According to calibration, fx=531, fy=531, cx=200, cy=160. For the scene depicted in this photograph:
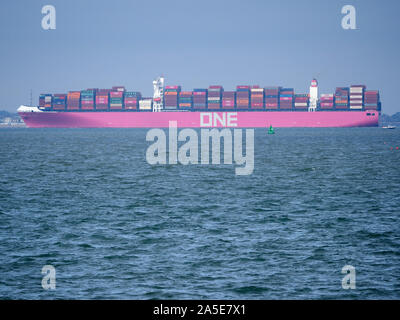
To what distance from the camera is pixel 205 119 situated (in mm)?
169125

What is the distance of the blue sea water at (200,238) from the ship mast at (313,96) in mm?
131660

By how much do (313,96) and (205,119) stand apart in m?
34.7

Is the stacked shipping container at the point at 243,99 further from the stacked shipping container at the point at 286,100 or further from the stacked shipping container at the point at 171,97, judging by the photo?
the stacked shipping container at the point at 171,97

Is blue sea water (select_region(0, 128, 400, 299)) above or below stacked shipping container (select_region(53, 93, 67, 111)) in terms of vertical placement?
below

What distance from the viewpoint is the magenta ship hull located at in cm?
16400

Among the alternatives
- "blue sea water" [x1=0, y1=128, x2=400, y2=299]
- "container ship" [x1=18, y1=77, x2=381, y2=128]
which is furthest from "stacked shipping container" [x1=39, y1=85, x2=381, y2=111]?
"blue sea water" [x1=0, y1=128, x2=400, y2=299]

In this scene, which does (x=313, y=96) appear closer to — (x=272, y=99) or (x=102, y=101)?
(x=272, y=99)

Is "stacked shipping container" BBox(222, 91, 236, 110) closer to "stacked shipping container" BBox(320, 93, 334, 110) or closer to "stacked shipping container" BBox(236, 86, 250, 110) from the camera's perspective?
"stacked shipping container" BBox(236, 86, 250, 110)

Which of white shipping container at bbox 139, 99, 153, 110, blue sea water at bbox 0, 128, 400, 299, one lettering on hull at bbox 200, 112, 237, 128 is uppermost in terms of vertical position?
white shipping container at bbox 139, 99, 153, 110

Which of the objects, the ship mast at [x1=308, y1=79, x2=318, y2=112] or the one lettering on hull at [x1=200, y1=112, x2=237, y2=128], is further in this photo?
the one lettering on hull at [x1=200, y1=112, x2=237, y2=128]

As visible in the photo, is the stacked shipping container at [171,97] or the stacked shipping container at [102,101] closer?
the stacked shipping container at [102,101]

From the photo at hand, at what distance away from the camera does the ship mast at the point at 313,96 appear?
16370 cm

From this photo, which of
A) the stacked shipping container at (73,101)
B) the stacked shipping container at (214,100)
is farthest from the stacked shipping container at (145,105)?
the stacked shipping container at (73,101)

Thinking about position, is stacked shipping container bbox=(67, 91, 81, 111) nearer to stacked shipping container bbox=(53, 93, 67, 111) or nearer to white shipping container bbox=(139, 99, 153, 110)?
stacked shipping container bbox=(53, 93, 67, 111)
